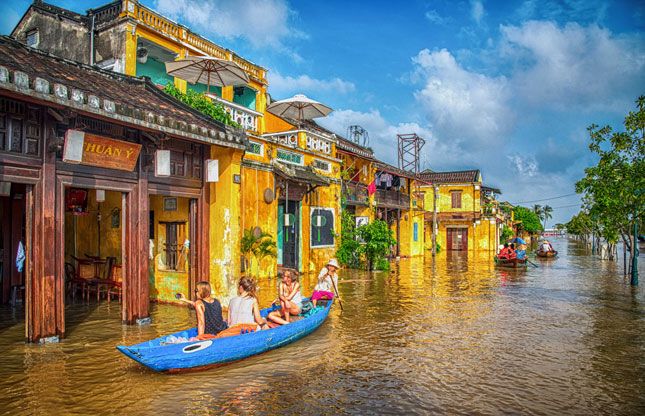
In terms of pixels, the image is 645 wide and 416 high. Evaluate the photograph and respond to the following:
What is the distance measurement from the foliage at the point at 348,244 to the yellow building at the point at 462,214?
20.9m

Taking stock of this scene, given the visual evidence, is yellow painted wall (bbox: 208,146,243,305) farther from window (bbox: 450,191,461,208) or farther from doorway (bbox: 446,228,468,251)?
doorway (bbox: 446,228,468,251)

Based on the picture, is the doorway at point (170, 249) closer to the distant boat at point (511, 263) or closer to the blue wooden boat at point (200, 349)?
the blue wooden boat at point (200, 349)

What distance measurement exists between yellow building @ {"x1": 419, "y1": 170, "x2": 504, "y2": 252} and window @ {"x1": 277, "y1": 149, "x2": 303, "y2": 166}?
26.1 meters

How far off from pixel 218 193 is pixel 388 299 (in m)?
6.23

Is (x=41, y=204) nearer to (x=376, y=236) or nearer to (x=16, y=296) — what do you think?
(x=16, y=296)

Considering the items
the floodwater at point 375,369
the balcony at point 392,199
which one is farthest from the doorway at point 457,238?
the floodwater at point 375,369

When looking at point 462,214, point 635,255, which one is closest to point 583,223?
point 462,214

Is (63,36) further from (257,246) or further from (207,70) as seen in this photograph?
(257,246)

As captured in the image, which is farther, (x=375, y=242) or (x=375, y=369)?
(x=375, y=242)

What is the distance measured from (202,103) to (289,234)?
744 centimetres

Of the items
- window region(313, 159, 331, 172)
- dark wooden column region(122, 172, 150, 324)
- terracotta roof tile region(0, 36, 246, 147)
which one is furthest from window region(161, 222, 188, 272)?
window region(313, 159, 331, 172)

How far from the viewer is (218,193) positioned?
1088cm

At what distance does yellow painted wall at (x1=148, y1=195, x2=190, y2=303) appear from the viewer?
37.2ft

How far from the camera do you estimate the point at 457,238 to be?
44.3 meters
